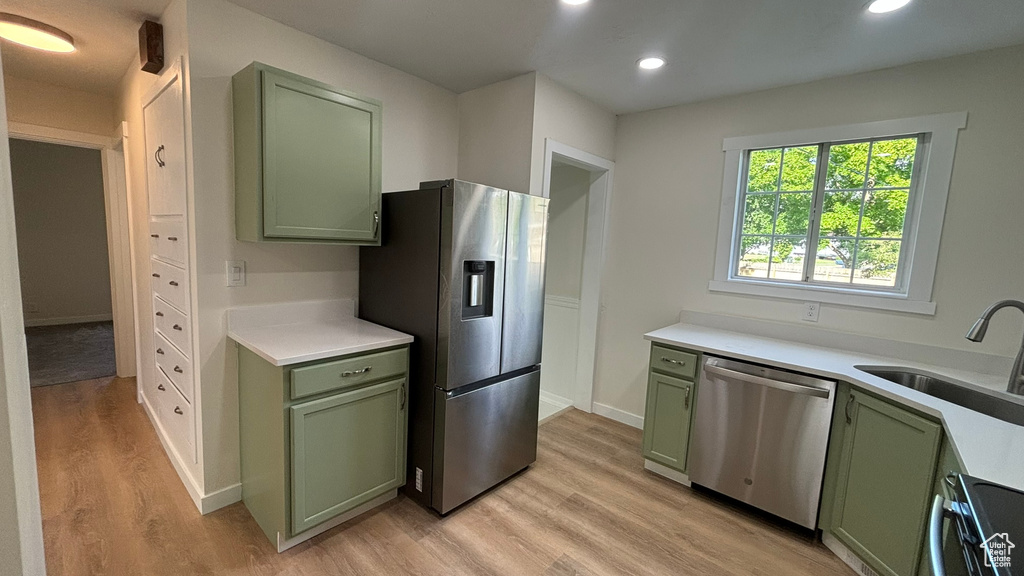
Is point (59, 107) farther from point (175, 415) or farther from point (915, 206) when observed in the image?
point (915, 206)

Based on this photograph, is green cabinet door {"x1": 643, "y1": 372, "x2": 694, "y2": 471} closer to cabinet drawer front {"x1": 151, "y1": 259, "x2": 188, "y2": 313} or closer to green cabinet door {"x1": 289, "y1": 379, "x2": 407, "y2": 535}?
green cabinet door {"x1": 289, "y1": 379, "x2": 407, "y2": 535}

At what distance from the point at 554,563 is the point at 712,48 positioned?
2655mm

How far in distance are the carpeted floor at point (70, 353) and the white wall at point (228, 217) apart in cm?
290

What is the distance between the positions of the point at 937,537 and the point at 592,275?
2.65m

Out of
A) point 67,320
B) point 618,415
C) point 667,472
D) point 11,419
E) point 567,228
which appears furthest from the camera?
point 67,320

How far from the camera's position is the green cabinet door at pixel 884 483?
1.71 meters

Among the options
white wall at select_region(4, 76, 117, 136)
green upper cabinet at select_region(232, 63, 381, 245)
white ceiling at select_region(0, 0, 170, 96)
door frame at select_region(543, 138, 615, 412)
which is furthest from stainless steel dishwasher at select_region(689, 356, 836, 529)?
white wall at select_region(4, 76, 117, 136)

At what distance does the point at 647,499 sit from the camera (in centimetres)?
247

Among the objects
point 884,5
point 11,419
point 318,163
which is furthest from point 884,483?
point 318,163

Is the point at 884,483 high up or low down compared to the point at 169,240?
down

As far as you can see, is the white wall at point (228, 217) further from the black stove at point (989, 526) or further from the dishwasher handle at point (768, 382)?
the black stove at point (989, 526)

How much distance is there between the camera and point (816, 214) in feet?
8.87

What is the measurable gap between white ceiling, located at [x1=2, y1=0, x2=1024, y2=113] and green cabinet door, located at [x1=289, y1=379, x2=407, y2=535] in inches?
72.0

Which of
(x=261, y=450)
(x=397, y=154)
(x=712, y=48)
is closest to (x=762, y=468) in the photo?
(x=712, y=48)
